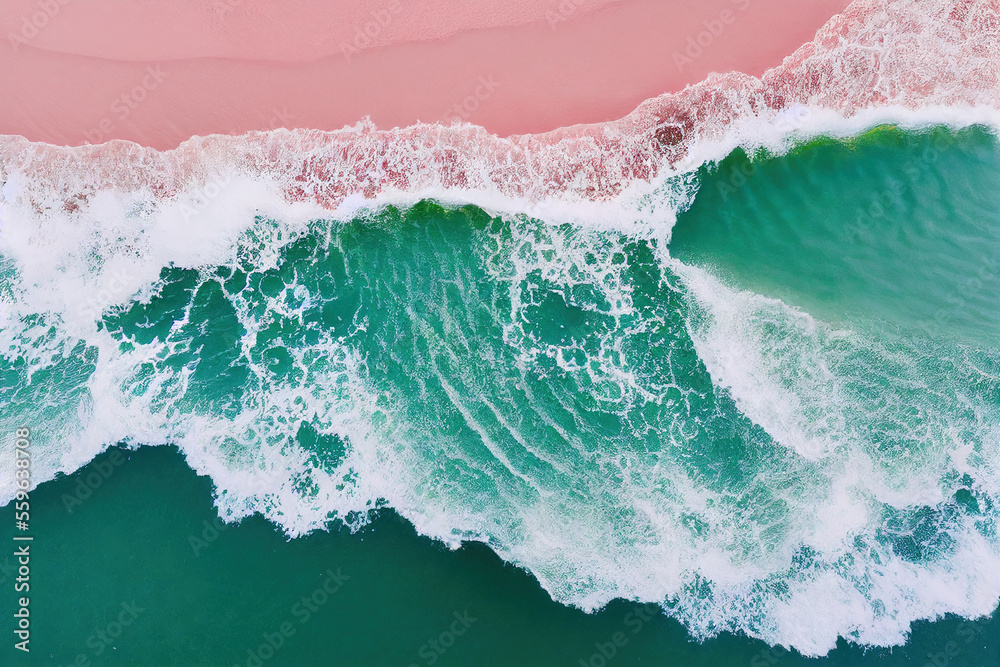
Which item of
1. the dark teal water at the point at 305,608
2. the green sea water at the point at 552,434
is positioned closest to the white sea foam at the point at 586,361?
the green sea water at the point at 552,434

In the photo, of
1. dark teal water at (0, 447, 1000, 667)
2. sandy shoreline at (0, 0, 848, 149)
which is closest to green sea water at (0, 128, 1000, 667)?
dark teal water at (0, 447, 1000, 667)

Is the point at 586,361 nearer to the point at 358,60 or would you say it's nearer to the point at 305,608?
the point at 305,608

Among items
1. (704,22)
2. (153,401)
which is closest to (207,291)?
(153,401)

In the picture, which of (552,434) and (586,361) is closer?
(552,434)

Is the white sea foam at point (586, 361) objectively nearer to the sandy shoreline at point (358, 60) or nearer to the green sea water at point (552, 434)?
the green sea water at point (552, 434)

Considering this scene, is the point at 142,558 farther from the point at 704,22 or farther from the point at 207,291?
the point at 704,22

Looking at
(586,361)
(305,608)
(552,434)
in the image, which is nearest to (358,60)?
(586,361)
